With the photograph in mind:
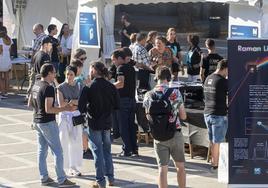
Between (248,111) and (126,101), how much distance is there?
3.66 m

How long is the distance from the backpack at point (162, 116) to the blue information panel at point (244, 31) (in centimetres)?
375

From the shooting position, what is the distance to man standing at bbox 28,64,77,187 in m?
8.88

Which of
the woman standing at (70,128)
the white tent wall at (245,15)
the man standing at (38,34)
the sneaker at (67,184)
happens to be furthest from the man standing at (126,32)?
the sneaker at (67,184)

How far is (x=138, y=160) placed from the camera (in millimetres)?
10859

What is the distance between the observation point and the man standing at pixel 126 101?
34.6 ft

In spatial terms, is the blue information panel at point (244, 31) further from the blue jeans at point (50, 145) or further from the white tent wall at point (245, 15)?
the blue jeans at point (50, 145)

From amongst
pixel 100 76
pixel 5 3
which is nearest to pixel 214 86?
pixel 100 76

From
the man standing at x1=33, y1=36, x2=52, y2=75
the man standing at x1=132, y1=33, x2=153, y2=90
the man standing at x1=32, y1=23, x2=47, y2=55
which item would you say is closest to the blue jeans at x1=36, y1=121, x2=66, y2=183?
the man standing at x1=33, y1=36, x2=52, y2=75

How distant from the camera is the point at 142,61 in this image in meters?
12.7

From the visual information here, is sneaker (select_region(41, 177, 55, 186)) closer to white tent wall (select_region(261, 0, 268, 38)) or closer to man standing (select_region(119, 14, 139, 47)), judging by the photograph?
white tent wall (select_region(261, 0, 268, 38))

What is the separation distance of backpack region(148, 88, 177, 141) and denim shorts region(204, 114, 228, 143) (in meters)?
1.79

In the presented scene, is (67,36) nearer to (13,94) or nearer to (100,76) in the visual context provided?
(13,94)

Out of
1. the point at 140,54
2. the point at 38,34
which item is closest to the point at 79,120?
the point at 140,54

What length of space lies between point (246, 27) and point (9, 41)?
320 inches
